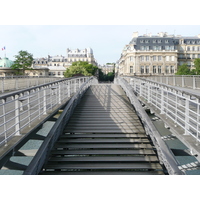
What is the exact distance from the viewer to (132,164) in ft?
22.0

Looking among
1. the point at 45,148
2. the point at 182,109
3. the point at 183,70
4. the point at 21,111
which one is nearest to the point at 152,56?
the point at 183,70

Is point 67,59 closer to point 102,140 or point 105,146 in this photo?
point 102,140

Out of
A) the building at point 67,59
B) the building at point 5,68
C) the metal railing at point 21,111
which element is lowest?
the metal railing at point 21,111

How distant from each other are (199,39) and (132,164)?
95.6 metres

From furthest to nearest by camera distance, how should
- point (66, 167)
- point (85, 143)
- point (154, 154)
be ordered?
point (85, 143)
point (154, 154)
point (66, 167)

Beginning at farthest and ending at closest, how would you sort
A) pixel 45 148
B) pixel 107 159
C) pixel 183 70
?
pixel 183 70 → pixel 107 159 → pixel 45 148

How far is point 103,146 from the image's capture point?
301 inches

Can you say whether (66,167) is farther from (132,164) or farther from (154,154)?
(154,154)

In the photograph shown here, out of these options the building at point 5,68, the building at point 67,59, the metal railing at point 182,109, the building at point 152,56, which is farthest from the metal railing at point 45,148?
the building at point 67,59

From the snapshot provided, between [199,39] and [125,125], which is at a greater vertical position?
[199,39]

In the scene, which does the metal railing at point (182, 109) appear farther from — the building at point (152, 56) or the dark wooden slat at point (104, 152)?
the building at point (152, 56)

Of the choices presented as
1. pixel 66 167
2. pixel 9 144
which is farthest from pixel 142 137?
pixel 9 144

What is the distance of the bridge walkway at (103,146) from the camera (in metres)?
6.56

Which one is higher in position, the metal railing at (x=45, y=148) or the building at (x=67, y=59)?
the building at (x=67, y=59)
